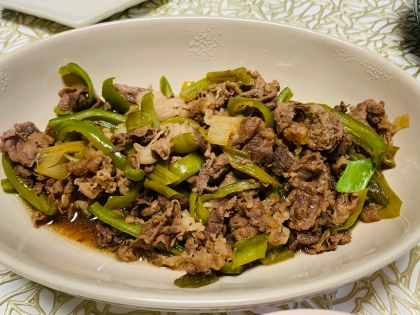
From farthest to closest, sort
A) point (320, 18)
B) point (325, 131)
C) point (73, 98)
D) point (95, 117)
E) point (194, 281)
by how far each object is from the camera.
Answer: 1. point (320, 18)
2. point (73, 98)
3. point (95, 117)
4. point (325, 131)
5. point (194, 281)

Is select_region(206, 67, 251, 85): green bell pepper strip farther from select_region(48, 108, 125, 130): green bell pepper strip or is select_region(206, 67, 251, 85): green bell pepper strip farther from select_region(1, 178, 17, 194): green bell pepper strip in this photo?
select_region(1, 178, 17, 194): green bell pepper strip

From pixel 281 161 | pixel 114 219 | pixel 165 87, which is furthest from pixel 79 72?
pixel 281 161

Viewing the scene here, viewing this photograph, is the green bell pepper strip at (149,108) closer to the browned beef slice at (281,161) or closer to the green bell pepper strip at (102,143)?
the green bell pepper strip at (102,143)

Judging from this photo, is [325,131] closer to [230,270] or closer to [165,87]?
[230,270]

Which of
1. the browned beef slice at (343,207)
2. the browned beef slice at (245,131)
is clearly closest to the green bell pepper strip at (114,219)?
the browned beef slice at (245,131)

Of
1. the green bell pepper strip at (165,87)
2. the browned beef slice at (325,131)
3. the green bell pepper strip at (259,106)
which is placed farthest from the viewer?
the green bell pepper strip at (165,87)

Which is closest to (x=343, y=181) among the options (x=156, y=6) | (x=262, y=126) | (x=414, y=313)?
(x=262, y=126)
